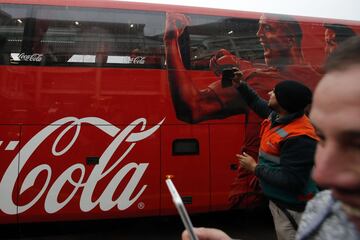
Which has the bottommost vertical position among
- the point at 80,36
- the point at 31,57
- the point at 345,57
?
the point at 345,57

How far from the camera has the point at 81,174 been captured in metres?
4.21

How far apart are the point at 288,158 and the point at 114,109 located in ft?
8.18

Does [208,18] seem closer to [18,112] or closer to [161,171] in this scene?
[161,171]

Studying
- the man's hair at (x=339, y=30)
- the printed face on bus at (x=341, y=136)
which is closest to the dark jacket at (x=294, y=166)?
the printed face on bus at (x=341, y=136)

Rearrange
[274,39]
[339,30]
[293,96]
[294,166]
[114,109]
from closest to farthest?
[294,166], [293,96], [114,109], [274,39], [339,30]

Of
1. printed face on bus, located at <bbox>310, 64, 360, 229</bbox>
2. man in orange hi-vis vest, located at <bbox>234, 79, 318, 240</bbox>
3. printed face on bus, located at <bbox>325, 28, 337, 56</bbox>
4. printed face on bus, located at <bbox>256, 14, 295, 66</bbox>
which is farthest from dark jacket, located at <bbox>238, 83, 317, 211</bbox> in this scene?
printed face on bus, located at <bbox>325, 28, 337, 56</bbox>

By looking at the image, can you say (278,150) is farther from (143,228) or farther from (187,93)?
(143,228)

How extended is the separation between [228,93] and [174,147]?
1.01m

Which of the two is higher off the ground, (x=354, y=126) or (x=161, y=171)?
(x=354, y=126)

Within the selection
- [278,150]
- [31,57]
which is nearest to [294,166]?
[278,150]

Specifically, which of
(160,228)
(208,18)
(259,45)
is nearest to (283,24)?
(259,45)

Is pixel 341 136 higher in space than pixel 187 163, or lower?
higher

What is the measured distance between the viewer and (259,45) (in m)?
4.89

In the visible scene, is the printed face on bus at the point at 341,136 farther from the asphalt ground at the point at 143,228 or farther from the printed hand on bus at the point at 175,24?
the asphalt ground at the point at 143,228
